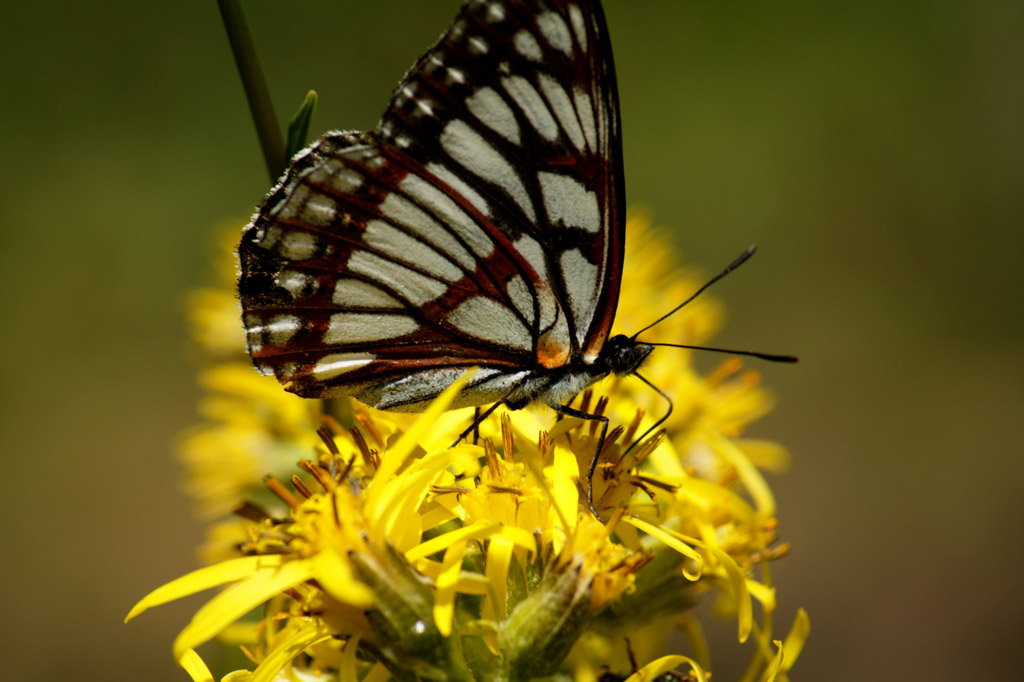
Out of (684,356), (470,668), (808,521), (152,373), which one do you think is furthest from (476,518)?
(152,373)

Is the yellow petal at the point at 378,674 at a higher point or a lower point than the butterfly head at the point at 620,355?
lower

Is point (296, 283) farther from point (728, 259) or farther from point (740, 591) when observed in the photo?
point (728, 259)

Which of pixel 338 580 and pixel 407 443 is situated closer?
pixel 338 580

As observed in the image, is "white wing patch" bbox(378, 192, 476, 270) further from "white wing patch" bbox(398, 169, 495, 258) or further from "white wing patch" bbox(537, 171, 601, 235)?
"white wing patch" bbox(537, 171, 601, 235)

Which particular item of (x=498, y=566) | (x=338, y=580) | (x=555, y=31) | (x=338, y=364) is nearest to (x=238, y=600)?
(x=338, y=580)

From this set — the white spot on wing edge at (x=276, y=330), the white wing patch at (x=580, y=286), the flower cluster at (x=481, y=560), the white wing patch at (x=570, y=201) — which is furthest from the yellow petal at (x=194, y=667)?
the white wing patch at (x=570, y=201)

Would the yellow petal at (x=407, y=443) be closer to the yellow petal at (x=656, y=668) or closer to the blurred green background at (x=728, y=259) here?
the yellow petal at (x=656, y=668)

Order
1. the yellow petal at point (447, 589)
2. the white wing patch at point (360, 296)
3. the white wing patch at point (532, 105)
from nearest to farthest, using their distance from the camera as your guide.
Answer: the yellow petal at point (447, 589), the white wing patch at point (532, 105), the white wing patch at point (360, 296)
